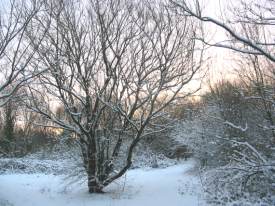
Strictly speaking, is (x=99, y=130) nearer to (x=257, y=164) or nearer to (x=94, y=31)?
(x=94, y=31)

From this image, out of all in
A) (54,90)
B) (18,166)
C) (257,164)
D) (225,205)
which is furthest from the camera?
(18,166)

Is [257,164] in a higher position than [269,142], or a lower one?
lower

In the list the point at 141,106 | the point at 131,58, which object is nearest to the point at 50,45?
the point at 131,58

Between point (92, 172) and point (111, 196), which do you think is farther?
point (92, 172)

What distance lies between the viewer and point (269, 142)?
15648 mm

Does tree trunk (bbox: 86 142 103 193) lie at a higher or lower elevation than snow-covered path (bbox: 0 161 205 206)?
higher

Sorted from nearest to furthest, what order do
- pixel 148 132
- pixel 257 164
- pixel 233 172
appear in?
pixel 257 164 → pixel 233 172 → pixel 148 132

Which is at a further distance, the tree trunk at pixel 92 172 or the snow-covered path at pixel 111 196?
the tree trunk at pixel 92 172

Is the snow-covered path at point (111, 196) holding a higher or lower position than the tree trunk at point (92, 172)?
lower

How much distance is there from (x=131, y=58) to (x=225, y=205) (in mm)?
6814

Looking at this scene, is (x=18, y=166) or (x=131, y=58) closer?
(x=131, y=58)

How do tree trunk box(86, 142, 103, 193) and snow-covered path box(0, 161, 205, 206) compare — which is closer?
snow-covered path box(0, 161, 205, 206)

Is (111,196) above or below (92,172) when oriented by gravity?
below

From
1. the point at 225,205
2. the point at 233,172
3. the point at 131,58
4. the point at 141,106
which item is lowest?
the point at 225,205
